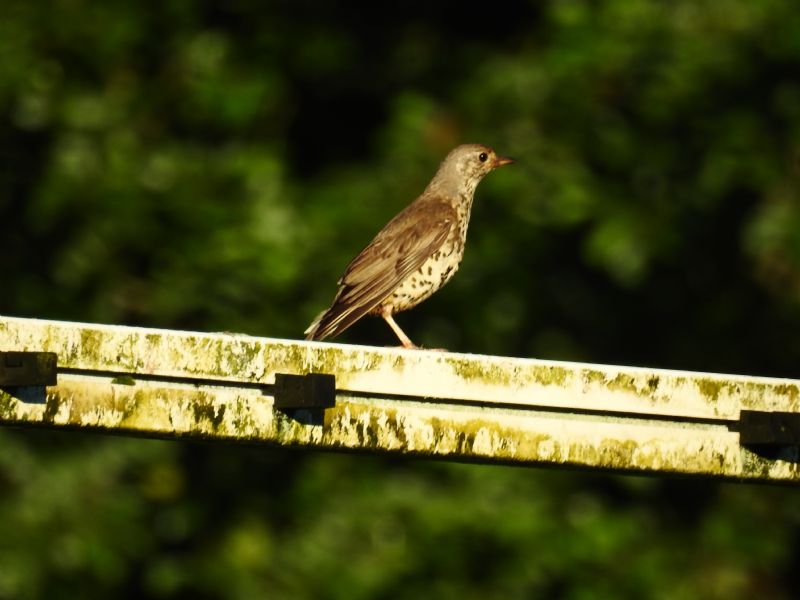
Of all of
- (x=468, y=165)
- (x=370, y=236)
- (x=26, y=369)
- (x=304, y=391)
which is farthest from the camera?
(x=370, y=236)

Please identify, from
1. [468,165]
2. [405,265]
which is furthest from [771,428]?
[468,165]

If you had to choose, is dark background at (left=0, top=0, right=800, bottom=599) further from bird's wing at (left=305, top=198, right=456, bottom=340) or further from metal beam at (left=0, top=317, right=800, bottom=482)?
metal beam at (left=0, top=317, right=800, bottom=482)

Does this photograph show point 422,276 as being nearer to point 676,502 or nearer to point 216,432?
point 216,432

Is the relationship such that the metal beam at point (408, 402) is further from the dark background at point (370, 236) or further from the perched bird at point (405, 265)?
Answer: the dark background at point (370, 236)

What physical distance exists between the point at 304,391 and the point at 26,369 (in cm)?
71

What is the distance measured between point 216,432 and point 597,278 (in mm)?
7611

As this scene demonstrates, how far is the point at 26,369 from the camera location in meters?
4.14

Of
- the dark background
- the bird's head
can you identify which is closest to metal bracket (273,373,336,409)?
the bird's head

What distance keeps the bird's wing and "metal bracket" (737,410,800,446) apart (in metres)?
2.01

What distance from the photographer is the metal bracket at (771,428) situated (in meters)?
4.71

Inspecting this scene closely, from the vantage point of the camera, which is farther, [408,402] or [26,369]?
[408,402]

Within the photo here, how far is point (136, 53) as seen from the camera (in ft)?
34.0

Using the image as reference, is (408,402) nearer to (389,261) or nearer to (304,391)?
(304,391)

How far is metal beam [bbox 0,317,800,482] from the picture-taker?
14.3 feet
